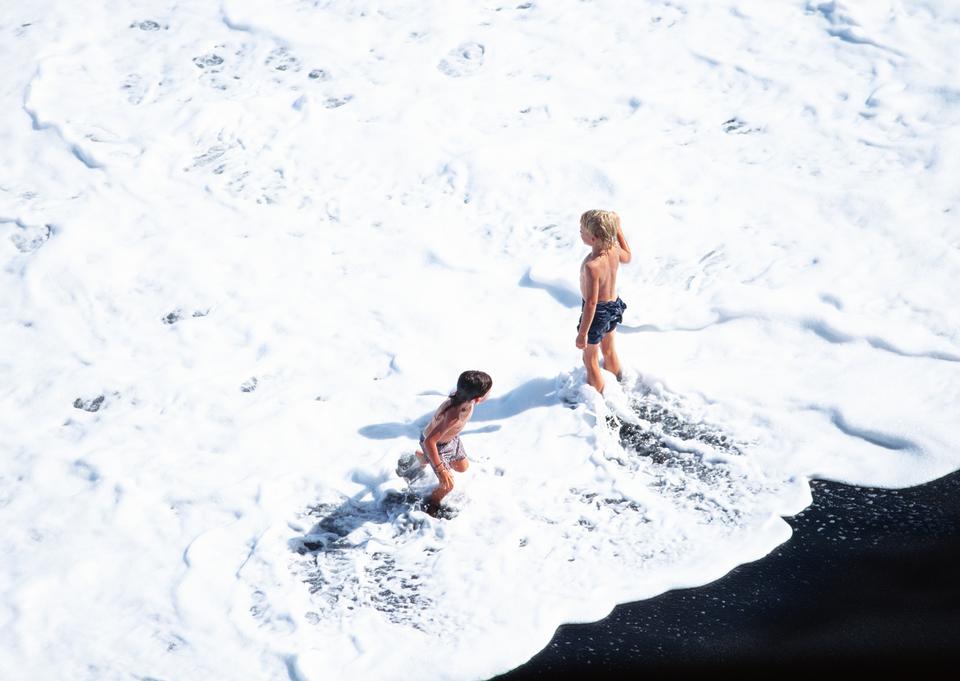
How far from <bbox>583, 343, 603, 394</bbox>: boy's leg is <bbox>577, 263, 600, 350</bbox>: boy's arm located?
14 cm

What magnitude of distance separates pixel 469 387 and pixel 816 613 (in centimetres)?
207

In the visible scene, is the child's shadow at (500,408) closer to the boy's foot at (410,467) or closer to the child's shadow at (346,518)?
the boy's foot at (410,467)

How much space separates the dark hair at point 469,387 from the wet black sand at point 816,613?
1272mm

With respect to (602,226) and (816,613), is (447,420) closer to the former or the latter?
(602,226)

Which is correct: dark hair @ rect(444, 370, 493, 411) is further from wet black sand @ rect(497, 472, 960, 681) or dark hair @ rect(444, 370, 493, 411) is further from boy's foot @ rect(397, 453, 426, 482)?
wet black sand @ rect(497, 472, 960, 681)

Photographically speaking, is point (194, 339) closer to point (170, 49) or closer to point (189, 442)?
A: point (189, 442)

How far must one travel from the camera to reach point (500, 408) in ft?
19.7

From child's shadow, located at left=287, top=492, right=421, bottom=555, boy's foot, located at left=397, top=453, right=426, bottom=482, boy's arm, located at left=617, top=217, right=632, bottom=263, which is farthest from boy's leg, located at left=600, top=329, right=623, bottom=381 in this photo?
child's shadow, located at left=287, top=492, right=421, bottom=555

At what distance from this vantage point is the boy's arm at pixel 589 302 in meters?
5.32

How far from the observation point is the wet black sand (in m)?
4.26

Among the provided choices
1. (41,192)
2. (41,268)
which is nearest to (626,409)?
(41,268)

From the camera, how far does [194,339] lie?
671cm

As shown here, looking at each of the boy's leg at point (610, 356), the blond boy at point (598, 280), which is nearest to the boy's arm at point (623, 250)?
the blond boy at point (598, 280)

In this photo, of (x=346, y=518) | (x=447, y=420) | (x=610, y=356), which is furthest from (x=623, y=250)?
(x=346, y=518)
